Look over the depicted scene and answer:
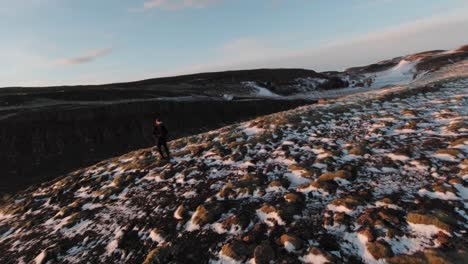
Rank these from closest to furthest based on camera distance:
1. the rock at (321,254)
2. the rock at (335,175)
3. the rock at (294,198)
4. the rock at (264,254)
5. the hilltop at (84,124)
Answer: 1. the rock at (321,254)
2. the rock at (264,254)
3. the rock at (294,198)
4. the rock at (335,175)
5. the hilltop at (84,124)

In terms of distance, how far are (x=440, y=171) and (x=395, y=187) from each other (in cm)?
205

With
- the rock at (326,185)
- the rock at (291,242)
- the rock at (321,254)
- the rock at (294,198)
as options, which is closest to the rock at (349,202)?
the rock at (326,185)

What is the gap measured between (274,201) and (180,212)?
11.0ft

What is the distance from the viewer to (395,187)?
11.3 m

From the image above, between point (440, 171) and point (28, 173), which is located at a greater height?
point (440, 171)

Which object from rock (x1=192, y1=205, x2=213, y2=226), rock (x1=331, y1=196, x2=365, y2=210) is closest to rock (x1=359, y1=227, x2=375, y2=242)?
rock (x1=331, y1=196, x2=365, y2=210)

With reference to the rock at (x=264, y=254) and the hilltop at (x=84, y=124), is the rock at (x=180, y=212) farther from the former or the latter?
the hilltop at (x=84, y=124)

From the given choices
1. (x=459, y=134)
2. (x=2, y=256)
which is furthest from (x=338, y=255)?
(x=2, y=256)

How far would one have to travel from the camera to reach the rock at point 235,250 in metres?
9.15

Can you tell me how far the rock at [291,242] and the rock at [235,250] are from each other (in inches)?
42.6

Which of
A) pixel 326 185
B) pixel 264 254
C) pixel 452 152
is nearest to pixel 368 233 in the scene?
pixel 264 254

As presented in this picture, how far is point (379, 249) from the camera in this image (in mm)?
8391

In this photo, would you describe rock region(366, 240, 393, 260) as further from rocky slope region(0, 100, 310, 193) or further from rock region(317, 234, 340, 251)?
rocky slope region(0, 100, 310, 193)

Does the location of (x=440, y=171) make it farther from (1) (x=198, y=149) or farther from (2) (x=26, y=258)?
(2) (x=26, y=258)
